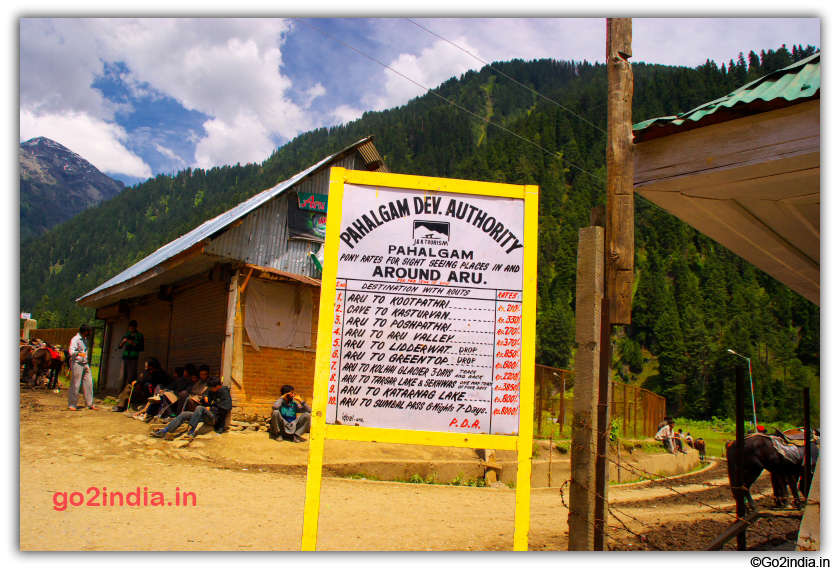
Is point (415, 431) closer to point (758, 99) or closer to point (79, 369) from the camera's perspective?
point (758, 99)

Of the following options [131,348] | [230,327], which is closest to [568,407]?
[230,327]

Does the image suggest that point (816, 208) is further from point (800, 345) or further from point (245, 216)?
point (800, 345)

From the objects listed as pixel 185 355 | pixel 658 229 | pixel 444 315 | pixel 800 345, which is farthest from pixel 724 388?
pixel 444 315

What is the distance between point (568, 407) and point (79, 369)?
1251 centimetres

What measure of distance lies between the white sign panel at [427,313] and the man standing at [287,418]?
7418mm

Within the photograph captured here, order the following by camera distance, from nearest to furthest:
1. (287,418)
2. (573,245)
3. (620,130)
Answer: (620,130) → (287,418) → (573,245)

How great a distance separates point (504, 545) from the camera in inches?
206

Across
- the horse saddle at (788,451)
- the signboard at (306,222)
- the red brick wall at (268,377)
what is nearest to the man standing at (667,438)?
the horse saddle at (788,451)

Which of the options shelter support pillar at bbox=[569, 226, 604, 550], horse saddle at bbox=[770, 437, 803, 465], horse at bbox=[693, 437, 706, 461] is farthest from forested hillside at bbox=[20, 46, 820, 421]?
shelter support pillar at bbox=[569, 226, 604, 550]

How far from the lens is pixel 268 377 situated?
11.1 m

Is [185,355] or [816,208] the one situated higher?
[816,208]

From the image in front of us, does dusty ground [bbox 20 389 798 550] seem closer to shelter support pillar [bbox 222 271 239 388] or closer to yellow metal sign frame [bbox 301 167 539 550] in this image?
yellow metal sign frame [bbox 301 167 539 550]

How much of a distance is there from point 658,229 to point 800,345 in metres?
29.8

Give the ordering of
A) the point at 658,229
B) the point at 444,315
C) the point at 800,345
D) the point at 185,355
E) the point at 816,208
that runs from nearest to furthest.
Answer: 1. the point at 444,315
2. the point at 816,208
3. the point at 185,355
4. the point at 800,345
5. the point at 658,229
